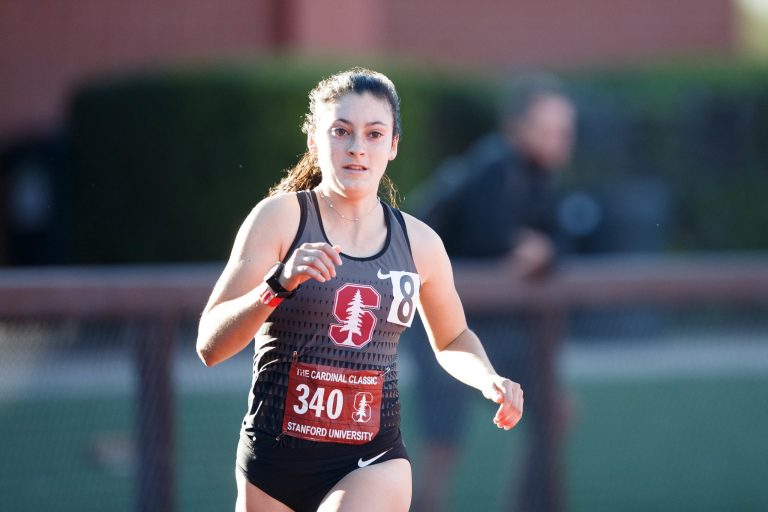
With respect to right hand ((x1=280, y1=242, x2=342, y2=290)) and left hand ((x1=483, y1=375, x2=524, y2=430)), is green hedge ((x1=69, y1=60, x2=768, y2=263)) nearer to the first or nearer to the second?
left hand ((x1=483, y1=375, x2=524, y2=430))

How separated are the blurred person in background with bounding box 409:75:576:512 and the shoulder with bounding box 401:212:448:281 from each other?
2764mm

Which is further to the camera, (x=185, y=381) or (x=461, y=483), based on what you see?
(x=461, y=483)

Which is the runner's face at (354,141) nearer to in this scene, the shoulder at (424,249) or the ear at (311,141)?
the ear at (311,141)

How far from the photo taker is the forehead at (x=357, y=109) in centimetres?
339

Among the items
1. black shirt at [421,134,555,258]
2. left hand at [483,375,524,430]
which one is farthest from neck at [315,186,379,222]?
black shirt at [421,134,555,258]

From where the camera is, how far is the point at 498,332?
649 cm

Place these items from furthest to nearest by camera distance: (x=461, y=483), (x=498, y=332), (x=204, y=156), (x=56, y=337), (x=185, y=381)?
1. (x=204, y=156)
2. (x=461, y=483)
3. (x=498, y=332)
4. (x=185, y=381)
5. (x=56, y=337)

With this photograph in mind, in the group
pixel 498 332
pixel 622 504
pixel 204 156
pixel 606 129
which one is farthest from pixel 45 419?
pixel 606 129

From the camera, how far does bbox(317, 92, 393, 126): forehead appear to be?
339 cm

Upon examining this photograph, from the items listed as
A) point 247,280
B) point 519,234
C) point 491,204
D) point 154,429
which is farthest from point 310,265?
point 519,234

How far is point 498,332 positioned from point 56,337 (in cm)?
236

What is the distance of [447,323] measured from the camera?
3.73 metres

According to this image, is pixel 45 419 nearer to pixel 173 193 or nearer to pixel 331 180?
pixel 331 180

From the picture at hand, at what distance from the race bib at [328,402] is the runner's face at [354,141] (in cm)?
53
